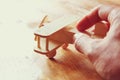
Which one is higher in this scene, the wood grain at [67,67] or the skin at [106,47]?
the skin at [106,47]

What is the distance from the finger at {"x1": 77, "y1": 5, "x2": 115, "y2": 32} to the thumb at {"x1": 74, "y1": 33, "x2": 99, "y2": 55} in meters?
0.03

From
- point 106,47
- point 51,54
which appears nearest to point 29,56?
point 51,54

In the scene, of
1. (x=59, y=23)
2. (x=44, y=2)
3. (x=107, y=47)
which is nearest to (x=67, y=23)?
(x=59, y=23)

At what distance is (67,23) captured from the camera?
452 mm

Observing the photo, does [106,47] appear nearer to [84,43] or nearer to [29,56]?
[84,43]

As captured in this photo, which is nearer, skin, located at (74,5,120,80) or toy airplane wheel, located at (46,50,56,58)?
skin, located at (74,5,120,80)

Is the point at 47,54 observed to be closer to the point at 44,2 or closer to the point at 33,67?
the point at 33,67

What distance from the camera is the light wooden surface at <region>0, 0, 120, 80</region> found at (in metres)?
0.41

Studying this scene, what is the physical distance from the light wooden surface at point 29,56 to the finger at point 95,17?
0.06 meters

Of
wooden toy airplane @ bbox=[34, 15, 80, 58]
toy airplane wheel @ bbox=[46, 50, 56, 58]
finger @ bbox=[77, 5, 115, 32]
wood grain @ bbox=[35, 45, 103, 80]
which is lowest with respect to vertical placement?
wood grain @ bbox=[35, 45, 103, 80]

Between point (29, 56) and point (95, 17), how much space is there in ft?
0.42

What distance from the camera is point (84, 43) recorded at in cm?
39

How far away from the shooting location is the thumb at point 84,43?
38 centimetres

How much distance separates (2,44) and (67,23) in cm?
12
